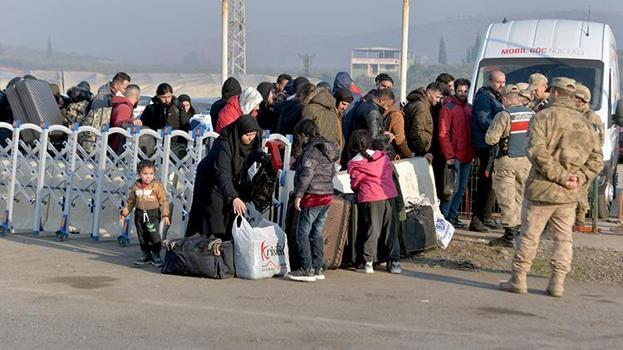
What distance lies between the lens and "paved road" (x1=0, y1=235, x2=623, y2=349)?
8.38m

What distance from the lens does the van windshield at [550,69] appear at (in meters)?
17.3

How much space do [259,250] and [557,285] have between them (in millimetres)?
2818

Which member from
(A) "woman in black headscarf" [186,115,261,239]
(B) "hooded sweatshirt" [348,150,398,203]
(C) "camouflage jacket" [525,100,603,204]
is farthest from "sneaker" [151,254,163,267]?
(C) "camouflage jacket" [525,100,603,204]

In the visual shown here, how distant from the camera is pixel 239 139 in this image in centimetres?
1105

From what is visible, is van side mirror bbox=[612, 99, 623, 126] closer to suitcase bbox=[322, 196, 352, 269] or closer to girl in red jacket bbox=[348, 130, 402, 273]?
girl in red jacket bbox=[348, 130, 402, 273]

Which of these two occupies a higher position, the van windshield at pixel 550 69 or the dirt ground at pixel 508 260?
the van windshield at pixel 550 69

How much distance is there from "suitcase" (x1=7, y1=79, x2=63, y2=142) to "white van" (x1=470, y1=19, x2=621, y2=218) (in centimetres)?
631

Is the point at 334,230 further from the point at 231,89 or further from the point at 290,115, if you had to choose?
the point at 231,89

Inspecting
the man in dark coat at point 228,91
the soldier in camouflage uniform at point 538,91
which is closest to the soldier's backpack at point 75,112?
the man in dark coat at point 228,91

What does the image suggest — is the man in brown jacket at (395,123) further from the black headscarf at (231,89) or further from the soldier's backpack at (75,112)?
the soldier's backpack at (75,112)

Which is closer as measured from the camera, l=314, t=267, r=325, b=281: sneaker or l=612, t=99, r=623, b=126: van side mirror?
l=314, t=267, r=325, b=281: sneaker

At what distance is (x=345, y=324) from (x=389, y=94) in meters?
5.13

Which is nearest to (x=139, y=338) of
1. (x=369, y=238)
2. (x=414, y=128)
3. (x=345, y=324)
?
(x=345, y=324)

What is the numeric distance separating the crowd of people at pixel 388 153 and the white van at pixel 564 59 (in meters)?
1.89
